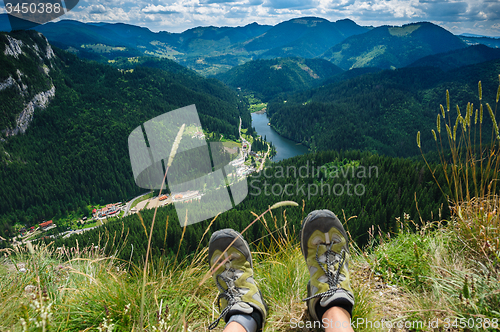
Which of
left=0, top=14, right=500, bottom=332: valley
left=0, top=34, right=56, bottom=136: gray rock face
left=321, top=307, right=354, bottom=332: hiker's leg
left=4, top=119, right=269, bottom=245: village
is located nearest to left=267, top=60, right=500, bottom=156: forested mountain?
left=0, top=14, right=500, bottom=332: valley

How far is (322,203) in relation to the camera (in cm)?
3431

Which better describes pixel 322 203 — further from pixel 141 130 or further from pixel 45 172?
pixel 45 172

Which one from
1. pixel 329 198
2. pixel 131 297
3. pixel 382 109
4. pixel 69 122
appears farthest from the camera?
pixel 382 109

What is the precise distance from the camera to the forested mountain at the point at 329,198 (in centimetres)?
2403

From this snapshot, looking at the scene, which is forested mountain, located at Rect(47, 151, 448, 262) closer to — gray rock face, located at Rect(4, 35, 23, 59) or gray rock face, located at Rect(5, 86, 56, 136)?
gray rock face, located at Rect(5, 86, 56, 136)

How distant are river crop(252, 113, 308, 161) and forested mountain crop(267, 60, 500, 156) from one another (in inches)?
173

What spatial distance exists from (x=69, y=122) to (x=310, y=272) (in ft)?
435

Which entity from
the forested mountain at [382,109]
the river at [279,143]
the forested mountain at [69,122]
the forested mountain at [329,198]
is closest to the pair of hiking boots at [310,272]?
the forested mountain at [329,198]

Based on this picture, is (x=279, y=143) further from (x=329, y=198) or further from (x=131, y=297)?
(x=131, y=297)

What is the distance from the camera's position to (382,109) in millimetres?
131500

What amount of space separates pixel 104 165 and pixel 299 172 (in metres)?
71.9

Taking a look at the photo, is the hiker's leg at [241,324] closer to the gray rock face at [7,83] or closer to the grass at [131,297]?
the grass at [131,297]

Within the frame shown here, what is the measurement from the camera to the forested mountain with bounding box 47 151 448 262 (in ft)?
78.9

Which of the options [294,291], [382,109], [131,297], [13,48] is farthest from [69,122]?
[382,109]
